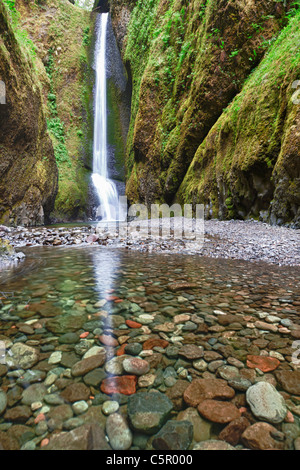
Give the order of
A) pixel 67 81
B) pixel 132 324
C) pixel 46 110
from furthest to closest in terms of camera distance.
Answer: pixel 67 81 < pixel 46 110 < pixel 132 324

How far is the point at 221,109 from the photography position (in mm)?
10766

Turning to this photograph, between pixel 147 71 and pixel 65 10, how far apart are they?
18276 millimetres

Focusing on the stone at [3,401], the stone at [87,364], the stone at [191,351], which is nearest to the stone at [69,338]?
the stone at [87,364]

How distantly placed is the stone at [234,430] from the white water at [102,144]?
21.5 m

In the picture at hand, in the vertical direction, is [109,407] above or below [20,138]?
below

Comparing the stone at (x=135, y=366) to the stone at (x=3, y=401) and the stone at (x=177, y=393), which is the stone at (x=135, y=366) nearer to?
the stone at (x=177, y=393)

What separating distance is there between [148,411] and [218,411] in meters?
0.29

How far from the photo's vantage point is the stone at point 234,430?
0.86 m

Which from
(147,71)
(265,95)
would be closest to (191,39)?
(147,71)

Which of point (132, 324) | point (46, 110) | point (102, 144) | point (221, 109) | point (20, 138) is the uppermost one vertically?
point (46, 110)

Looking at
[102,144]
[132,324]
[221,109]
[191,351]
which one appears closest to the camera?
[191,351]

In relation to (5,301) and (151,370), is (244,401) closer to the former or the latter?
(151,370)

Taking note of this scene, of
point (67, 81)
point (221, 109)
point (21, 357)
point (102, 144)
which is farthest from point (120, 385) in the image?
point (67, 81)

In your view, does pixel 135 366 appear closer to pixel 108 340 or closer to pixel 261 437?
pixel 108 340
